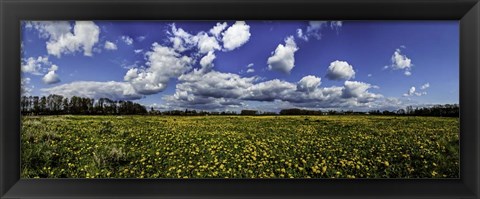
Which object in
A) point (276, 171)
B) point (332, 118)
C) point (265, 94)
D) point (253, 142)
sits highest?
point (265, 94)

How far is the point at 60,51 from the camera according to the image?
1232 millimetres

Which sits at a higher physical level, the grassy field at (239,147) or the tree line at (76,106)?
the tree line at (76,106)

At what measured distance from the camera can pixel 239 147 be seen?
1305mm
